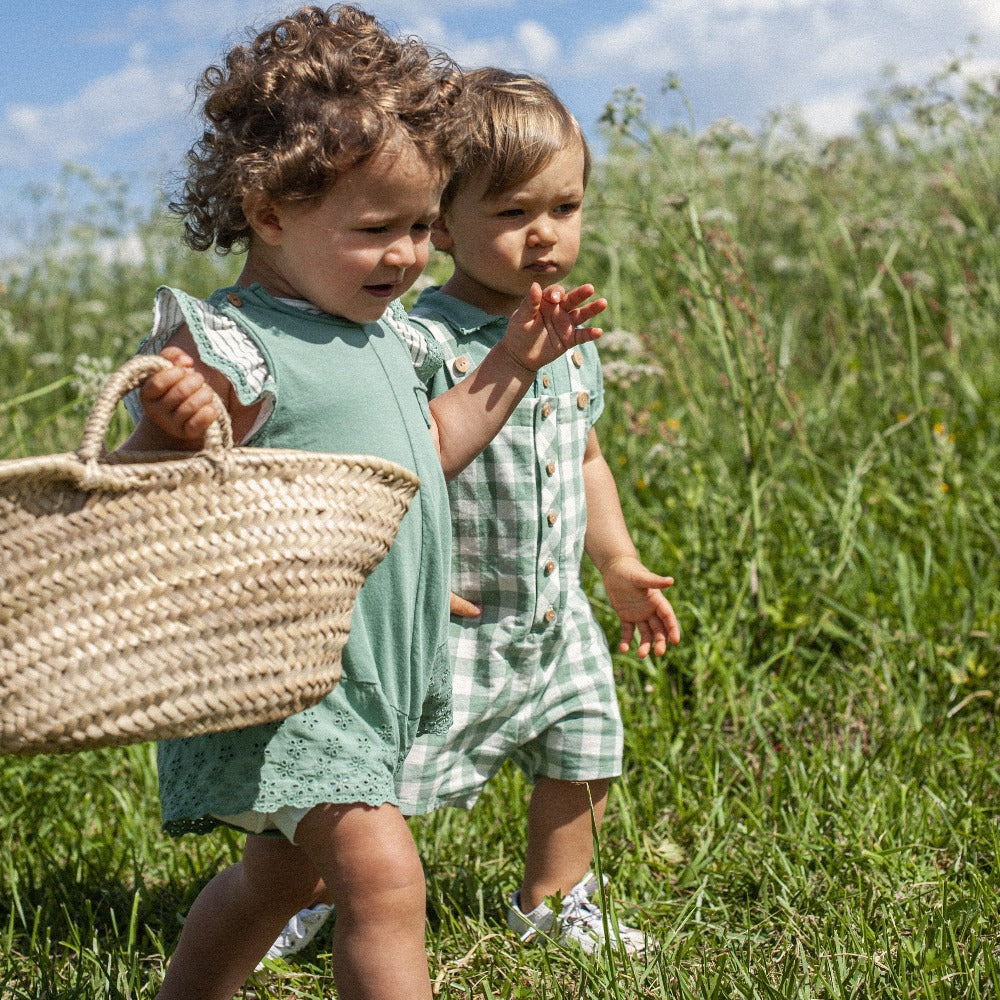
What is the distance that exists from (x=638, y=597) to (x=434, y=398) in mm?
604

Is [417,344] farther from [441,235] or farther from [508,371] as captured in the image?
[441,235]

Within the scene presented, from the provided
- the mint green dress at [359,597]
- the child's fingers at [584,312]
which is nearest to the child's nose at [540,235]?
the child's fingers at [584,312]

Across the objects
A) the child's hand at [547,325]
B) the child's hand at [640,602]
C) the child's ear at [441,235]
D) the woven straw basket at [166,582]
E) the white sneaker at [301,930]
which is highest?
the child's ear at [441,235]

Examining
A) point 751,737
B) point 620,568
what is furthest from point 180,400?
point 751,737

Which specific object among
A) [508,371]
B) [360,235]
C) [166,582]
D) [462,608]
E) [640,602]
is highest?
[360,235]

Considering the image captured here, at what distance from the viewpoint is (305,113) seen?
5.57 feet

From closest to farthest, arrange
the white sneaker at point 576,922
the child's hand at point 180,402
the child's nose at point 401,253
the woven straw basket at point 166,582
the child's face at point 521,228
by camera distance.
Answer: the woven straw basket at point 166,582
the child's hand at point 180,402
the child's nose at point 401,253
the child's face at point 521,228
the white sneaker at point 576,922

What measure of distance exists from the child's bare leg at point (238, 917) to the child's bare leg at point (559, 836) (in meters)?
0.54

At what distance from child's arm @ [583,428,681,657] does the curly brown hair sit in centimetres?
80

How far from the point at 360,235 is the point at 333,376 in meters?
0.19

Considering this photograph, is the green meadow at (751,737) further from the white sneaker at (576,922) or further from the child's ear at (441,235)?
the child's ear at (441,235)

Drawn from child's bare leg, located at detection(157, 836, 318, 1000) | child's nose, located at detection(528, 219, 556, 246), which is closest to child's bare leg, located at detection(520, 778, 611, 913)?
child's bare leg, located at detection(157, 836, 318, 1000)

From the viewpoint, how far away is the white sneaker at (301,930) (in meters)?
2.34

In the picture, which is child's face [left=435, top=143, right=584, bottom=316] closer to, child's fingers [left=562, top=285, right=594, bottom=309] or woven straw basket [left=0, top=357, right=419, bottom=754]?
child's fingers [left=562, top=285, right=594, bottom=309]
